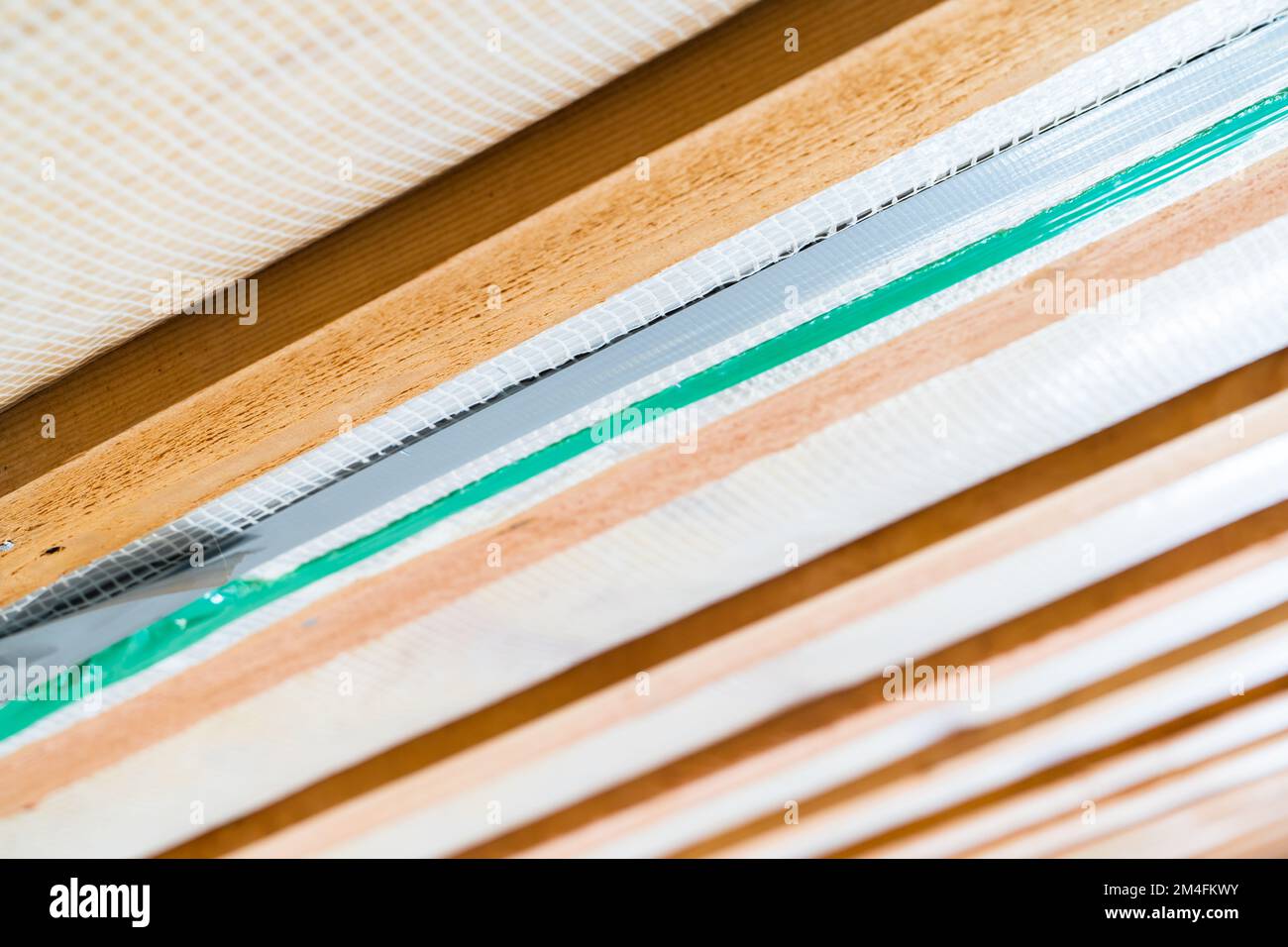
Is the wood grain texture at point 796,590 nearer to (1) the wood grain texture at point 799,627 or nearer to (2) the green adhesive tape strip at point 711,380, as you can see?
(1) the wood grain texture at point 799,627

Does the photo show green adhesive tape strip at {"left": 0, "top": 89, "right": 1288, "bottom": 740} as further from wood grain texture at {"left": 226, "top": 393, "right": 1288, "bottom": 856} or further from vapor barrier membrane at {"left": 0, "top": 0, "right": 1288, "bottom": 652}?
wood grain texture at {"left": 226, "top": 393, "right": 1288, "bottom": 856}

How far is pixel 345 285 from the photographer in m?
0.75

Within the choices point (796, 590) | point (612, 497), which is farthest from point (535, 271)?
point (796, 590)

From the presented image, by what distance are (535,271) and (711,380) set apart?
0.30 m

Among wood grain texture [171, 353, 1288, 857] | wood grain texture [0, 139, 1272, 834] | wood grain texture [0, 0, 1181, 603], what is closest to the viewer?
wood grain texture [0, 0, 1181, 603]

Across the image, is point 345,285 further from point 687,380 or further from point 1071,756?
point 1071,756

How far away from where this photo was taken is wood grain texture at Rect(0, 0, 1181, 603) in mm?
641

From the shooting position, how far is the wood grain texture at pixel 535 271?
0.64m

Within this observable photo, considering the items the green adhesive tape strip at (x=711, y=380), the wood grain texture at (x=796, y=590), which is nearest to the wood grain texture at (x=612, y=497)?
Result: the green adhesive tape strip at (x=711, y=380)

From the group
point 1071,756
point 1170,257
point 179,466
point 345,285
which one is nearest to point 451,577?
point 179,466

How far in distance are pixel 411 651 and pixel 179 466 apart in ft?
1.78

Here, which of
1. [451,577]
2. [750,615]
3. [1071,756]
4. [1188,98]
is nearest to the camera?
[1188,98]

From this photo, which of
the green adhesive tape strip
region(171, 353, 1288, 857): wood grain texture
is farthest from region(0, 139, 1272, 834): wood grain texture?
region(171, 353, 1288, 857): wood grain texture

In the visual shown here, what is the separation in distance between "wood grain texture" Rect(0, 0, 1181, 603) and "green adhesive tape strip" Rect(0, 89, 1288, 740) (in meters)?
0.20
